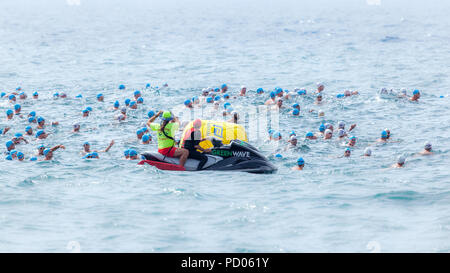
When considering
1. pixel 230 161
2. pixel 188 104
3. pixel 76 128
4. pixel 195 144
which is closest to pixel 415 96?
pixel 188 104

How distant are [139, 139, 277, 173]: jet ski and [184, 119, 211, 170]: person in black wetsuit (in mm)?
111

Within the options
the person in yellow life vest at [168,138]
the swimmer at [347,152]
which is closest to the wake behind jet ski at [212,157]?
the person in yellow life vest at [168,138]

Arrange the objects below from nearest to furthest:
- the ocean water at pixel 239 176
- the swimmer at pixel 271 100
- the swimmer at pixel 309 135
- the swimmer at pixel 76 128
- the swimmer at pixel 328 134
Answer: the ocean water at pixel 239 176 < the swimmer at pixel 328 134 < the swimmer at pixel 309 135 < the swimmer at pixel 76 128 < the swimmer at pixel 271 100

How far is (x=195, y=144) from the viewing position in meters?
15.9

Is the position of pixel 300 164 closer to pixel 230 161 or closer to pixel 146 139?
pixel 230 161

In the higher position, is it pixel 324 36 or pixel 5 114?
pixel 324 36

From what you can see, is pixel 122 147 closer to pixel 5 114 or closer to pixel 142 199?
pixel 142 199

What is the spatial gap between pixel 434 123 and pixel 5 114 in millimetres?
19562

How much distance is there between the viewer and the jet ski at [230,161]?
15.6 metres

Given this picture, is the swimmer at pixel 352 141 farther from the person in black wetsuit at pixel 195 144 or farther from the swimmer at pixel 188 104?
the swimmer at pixel 188 104

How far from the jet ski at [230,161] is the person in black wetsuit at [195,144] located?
0.11 metres

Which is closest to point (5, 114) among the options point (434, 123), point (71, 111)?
point (71, 111)

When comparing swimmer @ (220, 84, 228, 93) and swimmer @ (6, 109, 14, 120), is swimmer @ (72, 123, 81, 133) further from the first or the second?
swimmer @ (220, 84, 228, 93)
